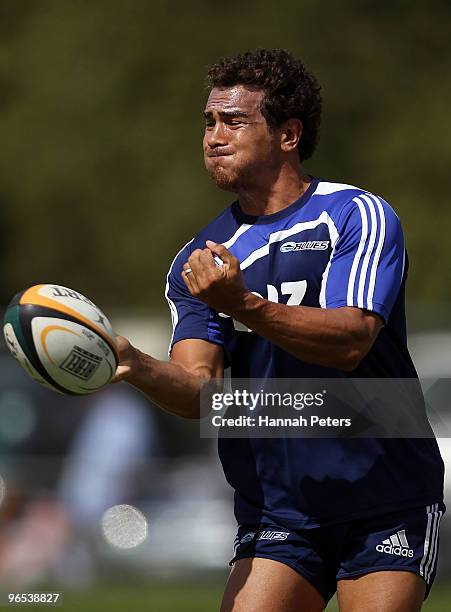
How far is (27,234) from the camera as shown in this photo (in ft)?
57.8

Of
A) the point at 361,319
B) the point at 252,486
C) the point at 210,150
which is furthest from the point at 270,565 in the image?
the point at 210,150

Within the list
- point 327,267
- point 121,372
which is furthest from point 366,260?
point 121,372

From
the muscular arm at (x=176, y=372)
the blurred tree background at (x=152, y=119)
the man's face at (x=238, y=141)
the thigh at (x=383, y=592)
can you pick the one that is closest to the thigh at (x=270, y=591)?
the thigh at (x=383, y=592)

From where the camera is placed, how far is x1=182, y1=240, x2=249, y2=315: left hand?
416 cm

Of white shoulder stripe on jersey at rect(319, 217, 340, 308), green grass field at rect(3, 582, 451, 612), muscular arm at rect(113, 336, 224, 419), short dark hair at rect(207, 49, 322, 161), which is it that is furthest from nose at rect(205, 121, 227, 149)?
green grass field at rect(3, 582, 451, 612)

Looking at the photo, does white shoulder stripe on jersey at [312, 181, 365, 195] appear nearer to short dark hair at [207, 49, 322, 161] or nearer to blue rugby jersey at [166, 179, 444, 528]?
blue rugby jersey at [166, 179, 444, 528]

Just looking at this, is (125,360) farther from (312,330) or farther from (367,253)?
(367,253)

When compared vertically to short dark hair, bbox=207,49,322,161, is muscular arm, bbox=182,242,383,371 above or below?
below

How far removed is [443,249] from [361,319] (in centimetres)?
1262

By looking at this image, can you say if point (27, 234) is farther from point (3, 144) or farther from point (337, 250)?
point (337, 250)

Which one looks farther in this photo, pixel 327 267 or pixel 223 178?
pixel 223 178

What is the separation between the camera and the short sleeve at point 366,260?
446cm

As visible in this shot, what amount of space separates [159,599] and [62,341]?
5107 millimetres

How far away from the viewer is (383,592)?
4359mm
